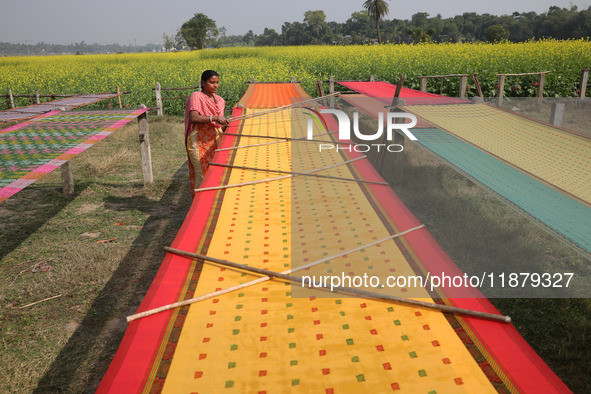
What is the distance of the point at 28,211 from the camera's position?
4.88 meters

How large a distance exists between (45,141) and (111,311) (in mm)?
1575

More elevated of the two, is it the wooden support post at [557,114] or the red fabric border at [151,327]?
the wooden support post at [557,114]

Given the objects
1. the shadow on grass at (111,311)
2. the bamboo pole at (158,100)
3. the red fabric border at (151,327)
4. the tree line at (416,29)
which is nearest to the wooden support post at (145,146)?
the shadow on grass at (111,311)

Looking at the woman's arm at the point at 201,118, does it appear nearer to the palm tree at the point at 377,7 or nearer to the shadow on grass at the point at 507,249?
the shadow on grass at the point at 507,249

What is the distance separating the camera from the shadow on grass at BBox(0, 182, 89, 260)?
165 inches

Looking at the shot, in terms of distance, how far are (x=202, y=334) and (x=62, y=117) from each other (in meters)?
4.27

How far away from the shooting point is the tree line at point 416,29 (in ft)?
137

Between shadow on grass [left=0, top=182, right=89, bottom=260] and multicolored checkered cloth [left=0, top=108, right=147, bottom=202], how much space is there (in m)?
1.05

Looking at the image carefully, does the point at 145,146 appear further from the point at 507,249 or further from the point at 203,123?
the point at 507,249

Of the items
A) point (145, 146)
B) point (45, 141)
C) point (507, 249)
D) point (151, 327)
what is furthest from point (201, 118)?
point (507, 249)

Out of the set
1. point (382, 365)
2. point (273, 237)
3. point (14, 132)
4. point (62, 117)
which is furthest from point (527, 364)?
point (62, 117)

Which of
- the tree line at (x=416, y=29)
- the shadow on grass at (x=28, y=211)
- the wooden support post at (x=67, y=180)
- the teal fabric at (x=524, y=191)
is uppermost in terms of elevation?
the tree line at (x=416, y=29)

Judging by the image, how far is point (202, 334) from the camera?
4.68ft

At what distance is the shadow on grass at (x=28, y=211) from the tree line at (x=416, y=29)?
41611 millimetres
